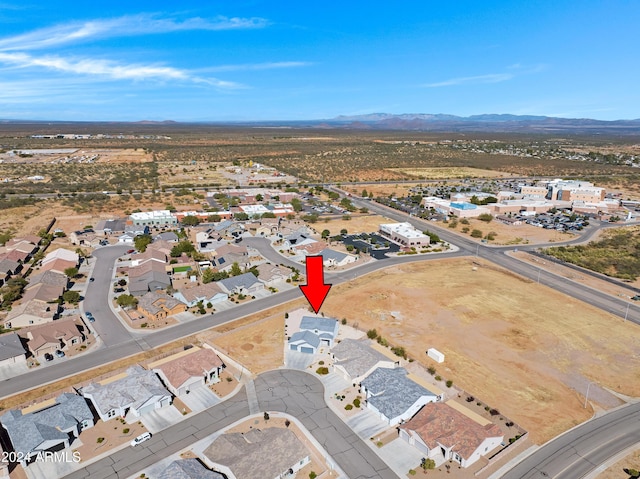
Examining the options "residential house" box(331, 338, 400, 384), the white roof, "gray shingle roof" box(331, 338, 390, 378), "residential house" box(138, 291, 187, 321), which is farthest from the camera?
the white roof

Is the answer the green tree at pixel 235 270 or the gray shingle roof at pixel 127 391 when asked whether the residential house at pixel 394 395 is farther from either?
the green tree at pixel 235 270

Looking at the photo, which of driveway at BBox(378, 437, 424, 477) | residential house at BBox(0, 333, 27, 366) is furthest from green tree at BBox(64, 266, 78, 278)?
driveway at BBox(378, 437, 424, 477)

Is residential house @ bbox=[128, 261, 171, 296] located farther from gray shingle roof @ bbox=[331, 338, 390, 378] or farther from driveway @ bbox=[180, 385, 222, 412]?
gray shingle roof @ bbox=[331, 338, 390, 378]

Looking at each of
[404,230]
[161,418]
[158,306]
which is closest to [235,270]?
[158,306]

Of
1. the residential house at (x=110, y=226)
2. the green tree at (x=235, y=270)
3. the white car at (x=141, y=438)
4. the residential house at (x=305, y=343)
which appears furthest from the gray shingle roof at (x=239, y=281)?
the residential house at (x=110, y=226)

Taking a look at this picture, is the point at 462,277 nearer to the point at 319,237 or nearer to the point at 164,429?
the point at 319,237

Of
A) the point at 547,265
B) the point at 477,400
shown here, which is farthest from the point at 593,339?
the point at 547,265

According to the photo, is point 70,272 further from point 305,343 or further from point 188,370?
point 305,343
